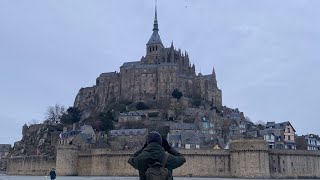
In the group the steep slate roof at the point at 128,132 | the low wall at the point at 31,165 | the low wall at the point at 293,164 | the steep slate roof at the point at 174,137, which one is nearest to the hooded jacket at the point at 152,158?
the low wall at the point at 293,164

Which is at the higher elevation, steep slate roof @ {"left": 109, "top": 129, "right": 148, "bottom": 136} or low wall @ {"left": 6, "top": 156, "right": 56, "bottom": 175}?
steep slate roof @ {"left": 109, "top": 129, "right": 148, "bottom": 136}

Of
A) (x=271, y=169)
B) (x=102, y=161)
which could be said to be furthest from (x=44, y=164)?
(x=271, y=169)

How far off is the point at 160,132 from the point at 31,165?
2231 centimetres

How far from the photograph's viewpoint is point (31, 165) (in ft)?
239

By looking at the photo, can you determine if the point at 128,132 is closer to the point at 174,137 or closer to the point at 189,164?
the point at 174,137

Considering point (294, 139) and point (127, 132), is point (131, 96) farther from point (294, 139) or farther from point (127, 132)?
point (294, 139)

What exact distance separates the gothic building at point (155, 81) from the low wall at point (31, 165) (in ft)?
98.4

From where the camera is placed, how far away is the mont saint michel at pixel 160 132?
5909 cm

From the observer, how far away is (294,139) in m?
79.1

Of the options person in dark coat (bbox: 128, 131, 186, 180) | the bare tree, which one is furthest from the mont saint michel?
person in dark coat (bbox: 128, 131, 186, 180)

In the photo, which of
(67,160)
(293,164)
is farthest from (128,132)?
(293,164)

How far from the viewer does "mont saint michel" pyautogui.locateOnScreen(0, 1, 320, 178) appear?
59094 millimetres

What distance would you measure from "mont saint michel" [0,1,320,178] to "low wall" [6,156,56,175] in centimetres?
Answer: 17

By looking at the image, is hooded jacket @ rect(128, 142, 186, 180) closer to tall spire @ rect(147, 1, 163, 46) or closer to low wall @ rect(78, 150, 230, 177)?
low wall @ rect(78, 150, 230, 177)
